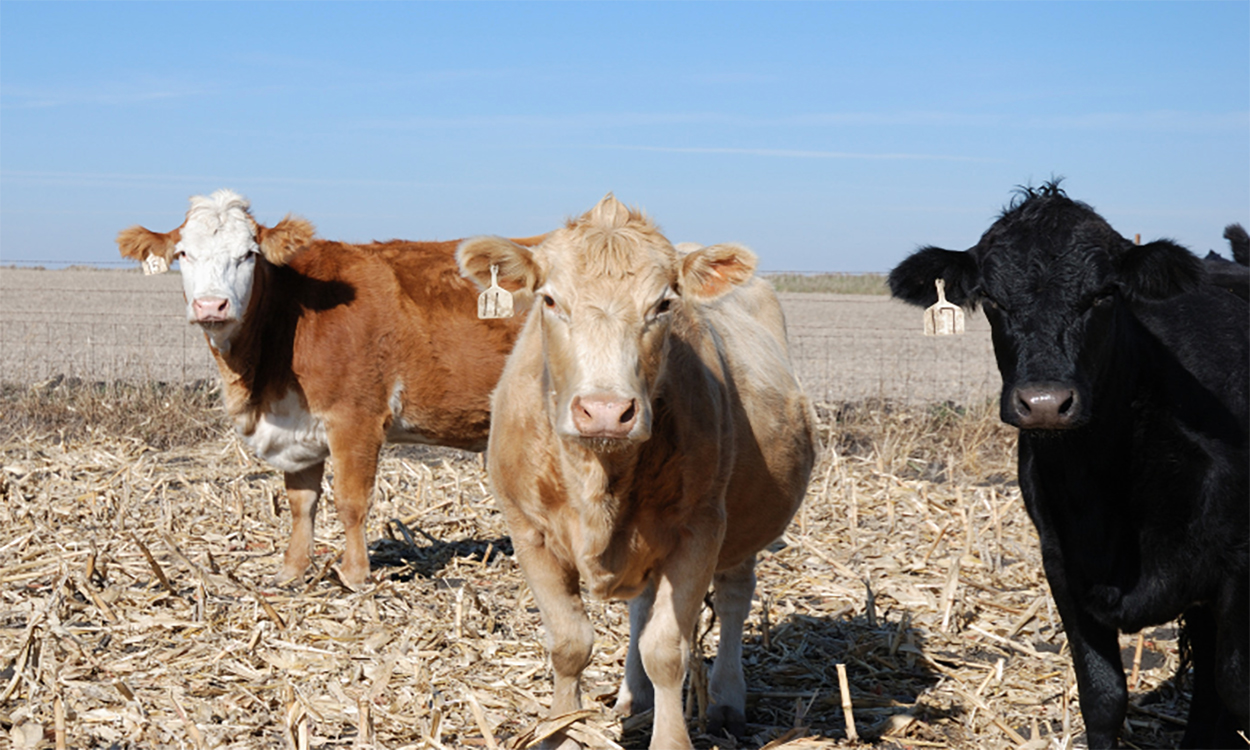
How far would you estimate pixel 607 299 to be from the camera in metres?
3.73

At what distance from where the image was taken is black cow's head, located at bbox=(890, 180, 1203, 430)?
12.2 ft

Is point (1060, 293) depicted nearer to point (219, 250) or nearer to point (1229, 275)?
point (1229, 275)

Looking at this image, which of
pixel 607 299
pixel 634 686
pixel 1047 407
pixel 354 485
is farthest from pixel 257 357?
pixel 1047 407

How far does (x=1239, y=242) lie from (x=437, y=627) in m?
5.23

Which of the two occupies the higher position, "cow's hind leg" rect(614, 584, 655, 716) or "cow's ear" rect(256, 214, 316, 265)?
"cow's ear" rect(256, 214, 316, 265)

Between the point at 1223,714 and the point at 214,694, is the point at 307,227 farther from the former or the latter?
the point at 1223,714

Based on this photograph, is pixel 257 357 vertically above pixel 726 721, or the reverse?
pixel 257 357

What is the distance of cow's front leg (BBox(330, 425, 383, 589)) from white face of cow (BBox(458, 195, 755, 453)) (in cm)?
337

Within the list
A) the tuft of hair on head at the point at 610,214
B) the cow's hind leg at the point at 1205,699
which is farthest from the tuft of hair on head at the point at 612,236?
the cow's hind leg at the point at 1205,699

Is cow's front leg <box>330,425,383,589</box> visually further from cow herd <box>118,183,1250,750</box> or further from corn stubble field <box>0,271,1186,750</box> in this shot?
cow herd <box>118,183,1250,750</box>

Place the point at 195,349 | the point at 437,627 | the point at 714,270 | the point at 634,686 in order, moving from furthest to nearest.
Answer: the point at 195,349 → the point at 437,627 → the point at 634,686 → the point at 714,270

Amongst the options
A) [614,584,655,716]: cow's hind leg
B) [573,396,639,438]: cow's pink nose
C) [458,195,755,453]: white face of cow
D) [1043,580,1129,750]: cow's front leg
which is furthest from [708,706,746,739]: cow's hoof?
[573,396,639,438]: cow's pink nose

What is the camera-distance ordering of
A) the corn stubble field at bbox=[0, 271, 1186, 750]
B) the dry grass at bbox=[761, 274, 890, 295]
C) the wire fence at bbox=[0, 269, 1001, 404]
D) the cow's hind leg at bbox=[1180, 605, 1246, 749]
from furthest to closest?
the dry grass at bbox=[761, 274, 890, 295]
the wire fence at bbox=[0, 269, 1001, 404]
the corn stubble field at bbox=[0, 271, 1186, 750]
the cow's hind leg at bbox=[1180, 605, 1246, 749]

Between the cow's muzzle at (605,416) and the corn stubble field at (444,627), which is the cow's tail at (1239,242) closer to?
the corn stubble field at (444,627)
